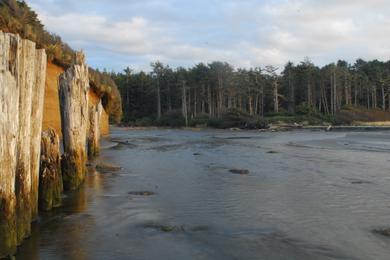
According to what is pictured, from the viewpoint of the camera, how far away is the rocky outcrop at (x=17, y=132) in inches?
256

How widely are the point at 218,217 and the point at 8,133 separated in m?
5.14

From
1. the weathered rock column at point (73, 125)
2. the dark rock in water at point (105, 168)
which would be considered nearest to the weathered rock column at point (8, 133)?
the weathered rock column at point (73, 125)

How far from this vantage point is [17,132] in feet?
23.1

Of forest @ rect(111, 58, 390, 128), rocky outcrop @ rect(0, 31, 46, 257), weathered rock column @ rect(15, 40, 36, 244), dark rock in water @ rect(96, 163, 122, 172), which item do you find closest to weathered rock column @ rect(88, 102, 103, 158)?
dark rock in water @ rect(96, 163, 122, 172)

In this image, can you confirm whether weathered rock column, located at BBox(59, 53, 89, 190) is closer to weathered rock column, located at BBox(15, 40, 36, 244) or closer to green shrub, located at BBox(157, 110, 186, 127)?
weathered rock column, located at BBox(15, 40, 36, 244)

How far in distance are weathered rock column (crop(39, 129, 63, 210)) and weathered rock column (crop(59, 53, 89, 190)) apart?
91.8 inches

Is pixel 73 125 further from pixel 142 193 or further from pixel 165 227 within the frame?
pixel 165 227

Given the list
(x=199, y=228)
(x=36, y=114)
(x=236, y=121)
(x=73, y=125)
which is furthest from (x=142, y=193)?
Answer: (x=236, y=121)

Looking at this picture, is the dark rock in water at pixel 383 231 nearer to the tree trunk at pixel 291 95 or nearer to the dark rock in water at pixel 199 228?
the dark rock in water at pixel 199 228

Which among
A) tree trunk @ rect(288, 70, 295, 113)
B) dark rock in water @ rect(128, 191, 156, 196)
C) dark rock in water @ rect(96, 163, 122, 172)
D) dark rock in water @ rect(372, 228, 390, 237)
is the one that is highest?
tree trunk @ rect(288, 70, 295, 113)

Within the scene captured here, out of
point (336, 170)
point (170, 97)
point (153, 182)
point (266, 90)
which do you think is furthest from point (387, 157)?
point (170, 97)

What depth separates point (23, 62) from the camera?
707 cm

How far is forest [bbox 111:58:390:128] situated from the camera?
319 ft

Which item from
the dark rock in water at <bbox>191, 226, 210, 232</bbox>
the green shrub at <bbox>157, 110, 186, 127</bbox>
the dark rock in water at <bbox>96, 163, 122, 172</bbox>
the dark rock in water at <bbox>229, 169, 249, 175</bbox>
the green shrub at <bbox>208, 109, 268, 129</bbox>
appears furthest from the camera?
the green shrub at <bbox>157, 110, 186, 127</bbox>
